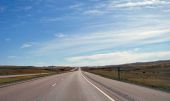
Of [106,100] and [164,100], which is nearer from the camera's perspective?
[164,100]

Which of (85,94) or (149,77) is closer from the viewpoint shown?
(85,94)

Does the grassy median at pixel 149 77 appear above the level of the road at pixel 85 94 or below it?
above

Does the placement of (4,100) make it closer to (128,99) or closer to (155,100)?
(128,99)

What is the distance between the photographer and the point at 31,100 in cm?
1444

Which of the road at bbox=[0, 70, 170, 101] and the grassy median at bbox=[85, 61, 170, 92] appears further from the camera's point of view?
the grassy median at bbox=[85, 61, 170, 92]

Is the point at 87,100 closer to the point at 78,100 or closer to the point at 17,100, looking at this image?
the point at 78,100

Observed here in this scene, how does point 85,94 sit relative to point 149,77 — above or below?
below

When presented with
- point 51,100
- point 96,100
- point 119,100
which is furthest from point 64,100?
point 119,100

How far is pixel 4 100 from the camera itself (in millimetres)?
14672

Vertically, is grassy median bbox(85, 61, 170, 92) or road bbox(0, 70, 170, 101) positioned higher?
grassy median bbox(85, 61, 170, 92)

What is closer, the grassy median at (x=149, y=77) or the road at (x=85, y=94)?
the road at (x=85, y=94)

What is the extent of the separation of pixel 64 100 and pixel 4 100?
Result: 2.90 m

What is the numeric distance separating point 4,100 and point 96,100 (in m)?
4.41

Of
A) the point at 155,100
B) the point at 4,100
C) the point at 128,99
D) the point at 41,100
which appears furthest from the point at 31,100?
the point at 155,100
